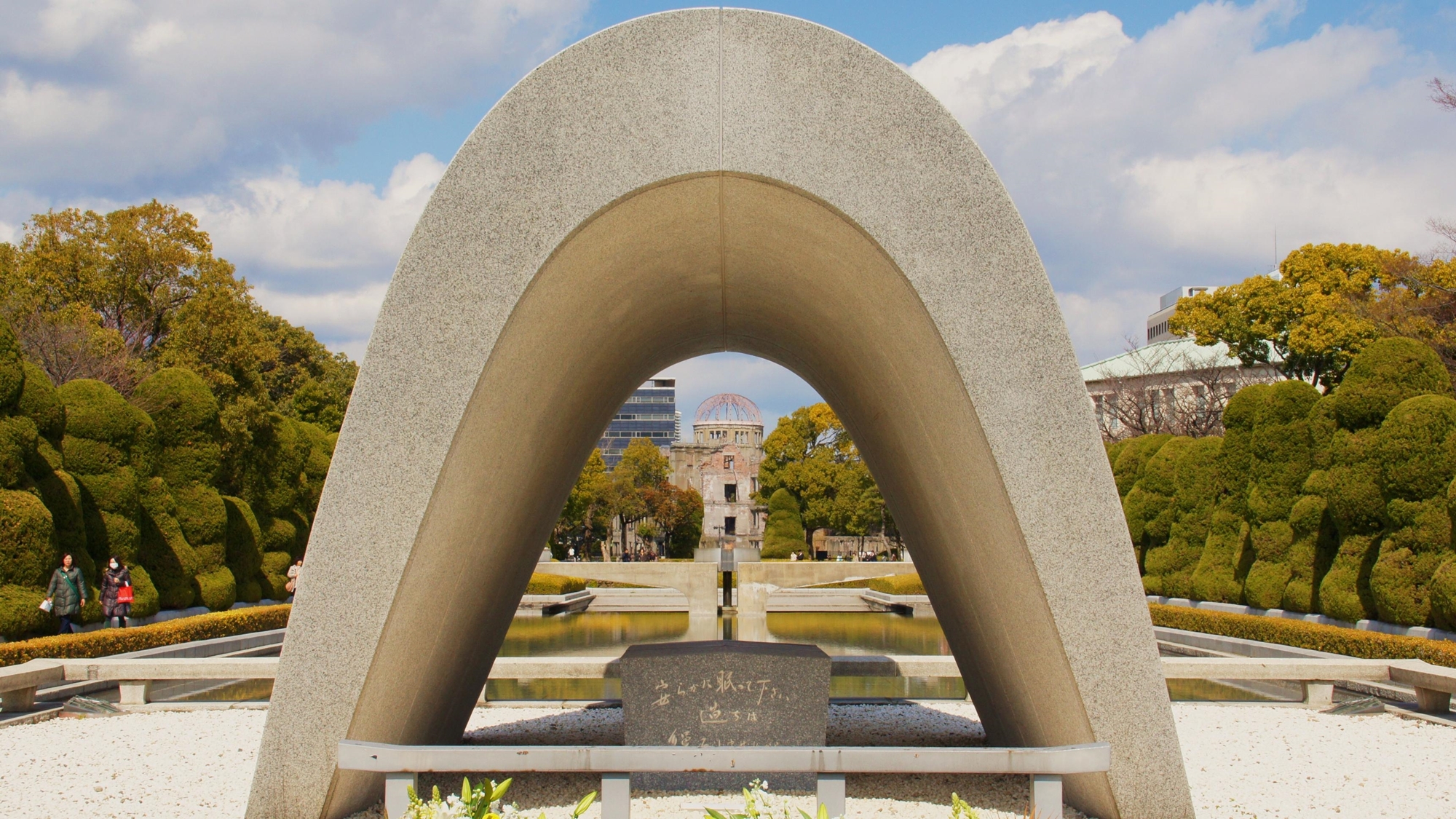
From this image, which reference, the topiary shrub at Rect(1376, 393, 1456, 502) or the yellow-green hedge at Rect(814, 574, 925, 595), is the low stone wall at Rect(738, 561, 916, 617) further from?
the topiary shrub at Rect(1376, 393, 1456, 502)

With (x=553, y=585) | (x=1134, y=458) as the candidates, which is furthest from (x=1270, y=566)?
(x=553, y=585)

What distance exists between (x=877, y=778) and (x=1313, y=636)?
8804 mm

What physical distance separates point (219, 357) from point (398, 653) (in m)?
24.5

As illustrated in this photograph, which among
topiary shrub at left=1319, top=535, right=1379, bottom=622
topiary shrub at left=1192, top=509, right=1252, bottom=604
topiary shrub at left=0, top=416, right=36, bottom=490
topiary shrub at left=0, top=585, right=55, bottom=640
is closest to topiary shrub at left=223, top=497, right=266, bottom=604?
topiary shrub at left=0, top=416, right=36, bottom=490

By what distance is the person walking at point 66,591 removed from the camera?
12234 millimetres

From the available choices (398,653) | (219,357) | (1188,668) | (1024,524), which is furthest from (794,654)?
(219,357)

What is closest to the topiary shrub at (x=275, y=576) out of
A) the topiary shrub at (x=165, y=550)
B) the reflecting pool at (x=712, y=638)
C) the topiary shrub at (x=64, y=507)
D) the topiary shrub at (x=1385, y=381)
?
the topiary shrub at (x=165, y=550)

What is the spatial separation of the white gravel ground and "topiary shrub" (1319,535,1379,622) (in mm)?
5723

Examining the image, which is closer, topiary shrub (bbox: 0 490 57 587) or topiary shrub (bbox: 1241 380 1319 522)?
topiary shrub (bbox: 0 490 57 587)

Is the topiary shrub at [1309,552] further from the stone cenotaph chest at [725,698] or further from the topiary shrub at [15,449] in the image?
the topiary shrub at [15,449]

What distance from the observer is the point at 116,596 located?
1389 centimetres

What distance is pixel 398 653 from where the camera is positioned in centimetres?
464

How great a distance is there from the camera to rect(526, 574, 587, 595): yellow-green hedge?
27.6 m

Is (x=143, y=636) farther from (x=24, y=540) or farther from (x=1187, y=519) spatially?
(x=1187, y=519)
